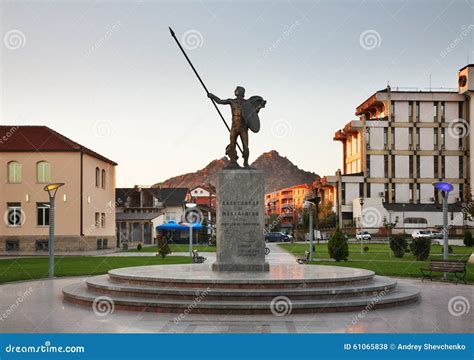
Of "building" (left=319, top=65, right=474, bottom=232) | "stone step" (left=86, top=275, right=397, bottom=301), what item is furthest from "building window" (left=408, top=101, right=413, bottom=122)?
"stone step" (left=86, top=275, right=397, bottom=301)

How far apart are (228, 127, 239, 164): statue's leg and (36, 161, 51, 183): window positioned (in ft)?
103

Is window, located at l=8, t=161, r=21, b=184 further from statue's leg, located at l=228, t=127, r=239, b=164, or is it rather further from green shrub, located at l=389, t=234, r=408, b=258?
statue's leg, located at l=228, t=127, r=239, b=164

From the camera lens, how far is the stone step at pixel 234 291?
534 inches

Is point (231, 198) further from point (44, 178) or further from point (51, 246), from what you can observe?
point (44, 178)

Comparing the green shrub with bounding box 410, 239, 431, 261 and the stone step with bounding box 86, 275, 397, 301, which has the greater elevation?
the stone step with bounding box 86, 275, 397, 301

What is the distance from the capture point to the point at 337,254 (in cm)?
3064

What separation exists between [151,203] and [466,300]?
65393 mm

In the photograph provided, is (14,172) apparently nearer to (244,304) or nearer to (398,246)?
(398,246)

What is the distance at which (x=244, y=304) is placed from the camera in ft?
42.8

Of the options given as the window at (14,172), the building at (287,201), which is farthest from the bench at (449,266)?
the building at (287,201)

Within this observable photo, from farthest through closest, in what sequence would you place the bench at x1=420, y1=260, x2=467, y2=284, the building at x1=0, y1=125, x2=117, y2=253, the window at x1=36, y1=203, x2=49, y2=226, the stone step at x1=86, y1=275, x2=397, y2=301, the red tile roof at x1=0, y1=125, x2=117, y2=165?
the red tile roof at x1=0, y1=125, x2=117, y2=165, the window at x1=36, y1=203, x2=49, y2=226, the building at x1=0, y1=125, x2=117, y2=253, the bench at x1=420, y1=260, x2=467, y2=284, the stone step at x1=86, y1=275, x2=397, y2=301

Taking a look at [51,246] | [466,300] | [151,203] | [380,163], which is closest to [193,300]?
[466,300]

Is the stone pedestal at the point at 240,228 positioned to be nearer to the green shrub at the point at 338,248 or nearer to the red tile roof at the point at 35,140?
the green shrub at the point at 338,248

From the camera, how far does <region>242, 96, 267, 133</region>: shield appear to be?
1780cm
